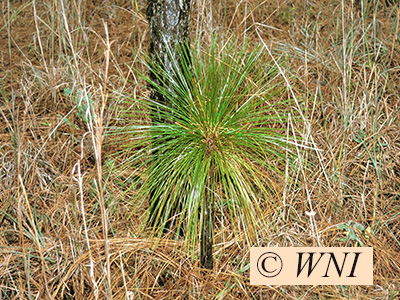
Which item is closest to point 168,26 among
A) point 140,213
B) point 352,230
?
point 140,213

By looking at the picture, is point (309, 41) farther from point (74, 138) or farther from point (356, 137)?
point (74, 138)

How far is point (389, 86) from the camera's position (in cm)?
186

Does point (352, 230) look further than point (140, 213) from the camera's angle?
No

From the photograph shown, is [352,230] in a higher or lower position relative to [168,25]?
lower

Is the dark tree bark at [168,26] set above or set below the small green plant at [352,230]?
above

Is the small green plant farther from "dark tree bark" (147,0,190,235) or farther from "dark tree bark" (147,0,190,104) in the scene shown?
"dark tree bark" (147,0,190,104)

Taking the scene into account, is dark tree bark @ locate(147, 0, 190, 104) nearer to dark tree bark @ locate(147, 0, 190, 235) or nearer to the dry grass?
dark tree bark @ locate(147, 0, 190, 235)

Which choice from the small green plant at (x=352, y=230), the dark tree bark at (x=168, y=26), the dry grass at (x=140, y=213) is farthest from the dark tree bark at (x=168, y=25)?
the small green plant at (x=352, y=230)

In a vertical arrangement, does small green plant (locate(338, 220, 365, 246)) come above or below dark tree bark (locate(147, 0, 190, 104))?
below

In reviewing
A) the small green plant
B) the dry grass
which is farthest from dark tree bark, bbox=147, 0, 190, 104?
the small green plant

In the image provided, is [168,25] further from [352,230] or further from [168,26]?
[352,230]

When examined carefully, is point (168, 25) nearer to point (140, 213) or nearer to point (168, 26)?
point (168, 26)

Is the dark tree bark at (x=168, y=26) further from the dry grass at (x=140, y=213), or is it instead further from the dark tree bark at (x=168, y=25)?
the dry grass at (x=140, y=213)

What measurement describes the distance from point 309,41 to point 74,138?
3.86 feet
